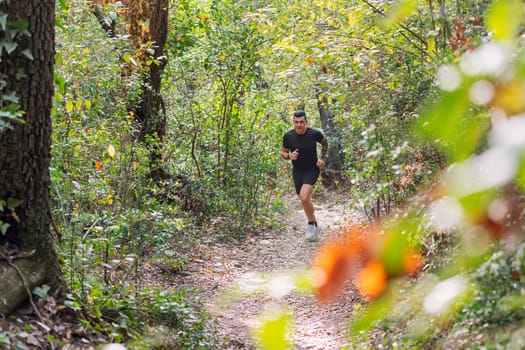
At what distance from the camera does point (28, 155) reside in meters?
3.81

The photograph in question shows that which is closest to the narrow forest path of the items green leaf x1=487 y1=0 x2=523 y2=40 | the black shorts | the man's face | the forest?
the forest

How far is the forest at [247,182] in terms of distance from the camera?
0.58 meters

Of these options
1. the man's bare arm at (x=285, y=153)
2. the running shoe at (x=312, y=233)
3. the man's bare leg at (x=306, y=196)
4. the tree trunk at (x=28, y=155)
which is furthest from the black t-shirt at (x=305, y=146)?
the tree trunk at (x=28, y=155)

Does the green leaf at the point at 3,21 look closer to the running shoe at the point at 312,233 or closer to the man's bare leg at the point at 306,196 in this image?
the man's bare leg at the point at 306,196

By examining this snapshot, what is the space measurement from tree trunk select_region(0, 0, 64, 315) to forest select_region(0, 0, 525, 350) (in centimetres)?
1

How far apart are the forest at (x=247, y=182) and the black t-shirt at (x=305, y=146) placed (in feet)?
2.27

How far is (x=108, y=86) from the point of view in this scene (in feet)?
22.8

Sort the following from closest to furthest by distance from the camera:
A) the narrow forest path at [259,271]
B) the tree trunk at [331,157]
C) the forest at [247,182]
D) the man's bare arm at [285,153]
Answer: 1. the forest at [247,182]
2. the narrow forest path at [259,271]
3. the man's bare arm at [285,153]
4. the tree trunk at [331,157]

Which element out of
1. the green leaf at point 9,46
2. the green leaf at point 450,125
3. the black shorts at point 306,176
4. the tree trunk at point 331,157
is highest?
the tree trunk at point 331,157

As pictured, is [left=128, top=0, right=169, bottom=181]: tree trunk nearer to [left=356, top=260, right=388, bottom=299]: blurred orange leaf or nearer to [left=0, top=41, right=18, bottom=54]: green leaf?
[left=0, top=41, right=18, bottom=54]: green leaf

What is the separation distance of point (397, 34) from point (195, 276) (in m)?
3.77

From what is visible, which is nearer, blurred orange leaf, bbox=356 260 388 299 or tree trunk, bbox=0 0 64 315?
blurred orange leaf, bbox=356 260 388 299

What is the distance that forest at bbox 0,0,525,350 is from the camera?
0.58m

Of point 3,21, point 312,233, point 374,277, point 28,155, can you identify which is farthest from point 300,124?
point 374,277
